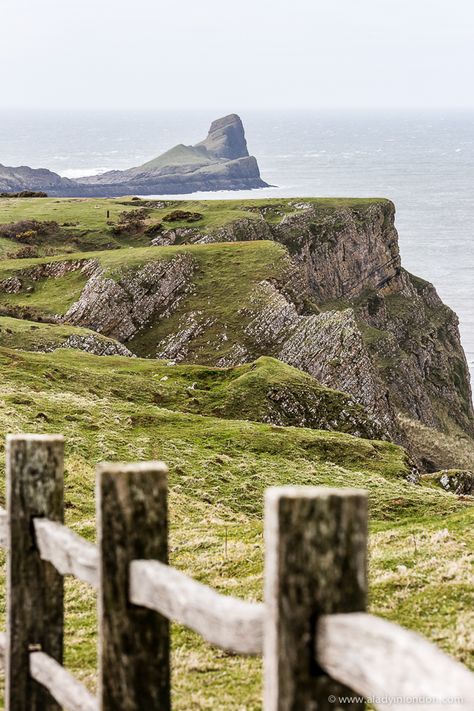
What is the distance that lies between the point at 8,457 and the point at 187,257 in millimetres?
82108

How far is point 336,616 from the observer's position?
5395mm

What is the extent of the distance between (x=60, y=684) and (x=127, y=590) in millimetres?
1652

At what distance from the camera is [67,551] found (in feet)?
25.3

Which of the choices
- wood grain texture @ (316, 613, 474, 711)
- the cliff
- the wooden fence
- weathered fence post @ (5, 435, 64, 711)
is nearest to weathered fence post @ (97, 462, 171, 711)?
the wooden fence

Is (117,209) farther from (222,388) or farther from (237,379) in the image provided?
(222,388)

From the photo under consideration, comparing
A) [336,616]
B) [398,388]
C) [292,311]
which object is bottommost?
[398,388]

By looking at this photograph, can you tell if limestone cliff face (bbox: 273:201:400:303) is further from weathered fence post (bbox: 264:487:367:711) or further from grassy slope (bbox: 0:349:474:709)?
weathered fence post (bbox: 264:487:367:711)

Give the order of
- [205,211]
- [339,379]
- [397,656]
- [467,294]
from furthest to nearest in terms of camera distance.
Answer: [467,294]
[205,211]
[339,379]
[397,656]

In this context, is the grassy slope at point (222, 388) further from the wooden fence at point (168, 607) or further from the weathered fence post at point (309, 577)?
the weathered fence post at point (309, 577)

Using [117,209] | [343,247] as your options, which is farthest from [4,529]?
[343,247]

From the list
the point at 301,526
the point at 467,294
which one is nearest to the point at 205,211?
the point at 467,294

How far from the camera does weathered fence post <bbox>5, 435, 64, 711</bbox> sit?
8305mm

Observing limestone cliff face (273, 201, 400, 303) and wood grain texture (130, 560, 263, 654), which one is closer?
wood grain texture (130, 560, 263, 654)

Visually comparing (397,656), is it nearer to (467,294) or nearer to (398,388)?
(398,388)
